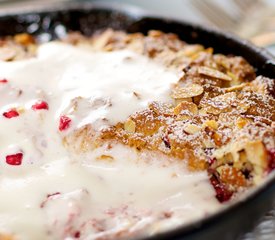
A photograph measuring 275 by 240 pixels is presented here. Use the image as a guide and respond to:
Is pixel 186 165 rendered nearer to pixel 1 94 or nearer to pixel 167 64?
pixel 167 64

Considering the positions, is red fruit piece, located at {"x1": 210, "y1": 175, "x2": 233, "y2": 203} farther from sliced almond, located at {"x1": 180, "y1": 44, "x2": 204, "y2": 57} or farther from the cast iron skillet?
sliced almond, located at {"x1": 180, "y1": 44, "x2": 204, "y2": 57}

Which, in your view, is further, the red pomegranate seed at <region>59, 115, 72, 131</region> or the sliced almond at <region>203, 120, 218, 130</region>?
the red pomegranate seed at <region>59, 115, 72, 131</region>

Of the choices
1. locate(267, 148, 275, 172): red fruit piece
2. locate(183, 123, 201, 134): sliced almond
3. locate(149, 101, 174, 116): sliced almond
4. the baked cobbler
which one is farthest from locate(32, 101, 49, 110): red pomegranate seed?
locate(267, 148, 275, 172): red fruit piece

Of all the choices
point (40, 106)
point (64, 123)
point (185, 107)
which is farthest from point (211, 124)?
point (40, 106)

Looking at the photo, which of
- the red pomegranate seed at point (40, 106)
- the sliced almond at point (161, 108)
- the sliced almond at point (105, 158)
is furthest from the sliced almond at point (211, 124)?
the red pomegranate seed at point (40, 106)

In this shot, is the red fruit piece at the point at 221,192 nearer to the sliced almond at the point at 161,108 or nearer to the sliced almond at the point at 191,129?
the sliced almond at the point at 191,129

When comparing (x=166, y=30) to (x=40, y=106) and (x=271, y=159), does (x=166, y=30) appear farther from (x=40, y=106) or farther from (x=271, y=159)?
(x=271, y=159)
